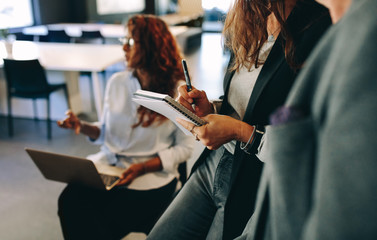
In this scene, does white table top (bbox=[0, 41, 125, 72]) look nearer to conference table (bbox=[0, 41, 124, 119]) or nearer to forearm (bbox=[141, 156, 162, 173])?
conference table (bbox=[0, 41, 124, 119])

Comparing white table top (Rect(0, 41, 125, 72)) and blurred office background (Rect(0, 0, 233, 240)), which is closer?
blurred office background (Rect(0, 0, 233, 240))

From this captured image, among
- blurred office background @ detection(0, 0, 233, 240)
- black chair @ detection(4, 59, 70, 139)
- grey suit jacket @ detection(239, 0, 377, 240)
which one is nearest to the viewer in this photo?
grey suit jacket @ detection(239, 0, 377, 240)

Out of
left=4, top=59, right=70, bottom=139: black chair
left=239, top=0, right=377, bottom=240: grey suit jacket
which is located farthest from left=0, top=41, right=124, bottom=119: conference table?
left=239, top=0, right=377, bottom=240: grey suit jacket

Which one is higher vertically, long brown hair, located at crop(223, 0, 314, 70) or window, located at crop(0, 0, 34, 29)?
window, located at crop(0, 0, 34, 29)

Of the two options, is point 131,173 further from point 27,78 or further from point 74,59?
point 74,59

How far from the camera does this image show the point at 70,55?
11.7 feet

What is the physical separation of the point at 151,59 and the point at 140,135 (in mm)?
406

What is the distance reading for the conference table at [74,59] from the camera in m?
3.06

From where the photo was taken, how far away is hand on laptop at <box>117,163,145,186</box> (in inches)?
54.4

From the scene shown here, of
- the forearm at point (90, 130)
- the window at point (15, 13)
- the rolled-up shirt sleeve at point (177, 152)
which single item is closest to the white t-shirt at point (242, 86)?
the rolled-up shirt sleeve at point (177, 152)

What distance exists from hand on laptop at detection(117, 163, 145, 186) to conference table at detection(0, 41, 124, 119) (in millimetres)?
1816

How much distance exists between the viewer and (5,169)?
8.24ft

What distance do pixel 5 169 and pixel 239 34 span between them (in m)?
2.45

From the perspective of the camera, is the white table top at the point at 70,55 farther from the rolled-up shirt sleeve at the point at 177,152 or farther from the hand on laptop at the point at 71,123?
the rolled-up shirt sleeve at the point at 177,152
